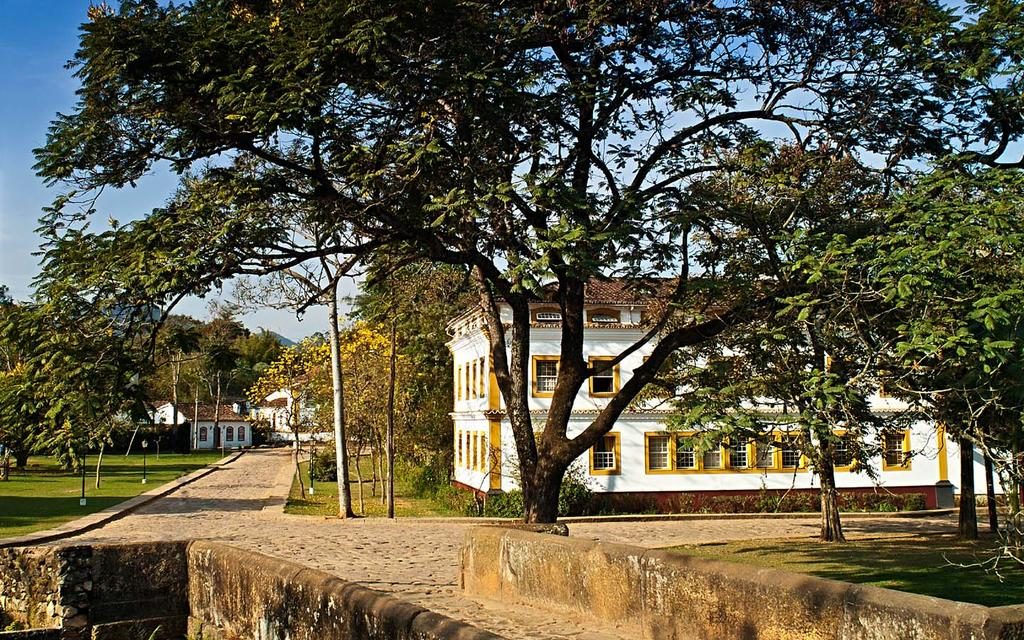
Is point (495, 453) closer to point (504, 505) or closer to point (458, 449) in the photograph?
point (504, 505)

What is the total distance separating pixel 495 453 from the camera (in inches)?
1150

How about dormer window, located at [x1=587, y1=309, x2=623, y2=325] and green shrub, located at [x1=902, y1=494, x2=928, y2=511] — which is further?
green shrub, located at [x1=902, y1=494, x2=928, y2=511]

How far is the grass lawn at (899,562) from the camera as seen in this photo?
49.2 ft

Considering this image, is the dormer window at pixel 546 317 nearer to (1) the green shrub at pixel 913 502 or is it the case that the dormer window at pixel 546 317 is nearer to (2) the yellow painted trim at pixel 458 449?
(2) the yellow painted trim at pixel 458 449

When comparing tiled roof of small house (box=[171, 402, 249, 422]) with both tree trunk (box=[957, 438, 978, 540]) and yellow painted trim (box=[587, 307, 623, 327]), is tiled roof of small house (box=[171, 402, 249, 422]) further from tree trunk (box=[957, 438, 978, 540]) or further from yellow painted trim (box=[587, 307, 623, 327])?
tree trunk (box=[957, 438, 978, 540])

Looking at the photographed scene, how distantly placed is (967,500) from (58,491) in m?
29.7

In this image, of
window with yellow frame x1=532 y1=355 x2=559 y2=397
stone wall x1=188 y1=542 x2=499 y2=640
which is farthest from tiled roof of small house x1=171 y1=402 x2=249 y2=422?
stone wall x1=188 y1=542 x2=499 y2=640

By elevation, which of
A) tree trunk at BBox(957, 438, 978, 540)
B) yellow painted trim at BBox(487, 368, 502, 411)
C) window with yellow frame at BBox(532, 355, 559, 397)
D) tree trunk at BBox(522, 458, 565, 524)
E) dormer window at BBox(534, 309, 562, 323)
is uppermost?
dormer window at BBox(534, 309, 562, 323)

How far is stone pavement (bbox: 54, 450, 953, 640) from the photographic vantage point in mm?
10055

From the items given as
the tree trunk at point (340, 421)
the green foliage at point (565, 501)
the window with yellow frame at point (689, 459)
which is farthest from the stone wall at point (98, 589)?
the window with yellow frame at point (689, 459)

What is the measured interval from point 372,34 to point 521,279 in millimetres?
2630

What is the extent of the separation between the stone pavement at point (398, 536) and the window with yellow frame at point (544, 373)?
462 cm

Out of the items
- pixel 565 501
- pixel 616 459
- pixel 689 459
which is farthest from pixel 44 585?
pixel 689 459

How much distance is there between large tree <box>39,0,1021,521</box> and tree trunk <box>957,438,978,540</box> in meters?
11.9
